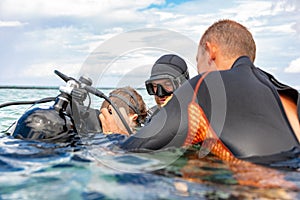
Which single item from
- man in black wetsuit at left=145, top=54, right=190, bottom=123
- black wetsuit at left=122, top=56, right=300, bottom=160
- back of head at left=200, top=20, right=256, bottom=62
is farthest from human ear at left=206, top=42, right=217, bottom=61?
man in black wetsuit at left=145, top=54, right=190, bottom=123

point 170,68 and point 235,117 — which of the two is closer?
point 235,117

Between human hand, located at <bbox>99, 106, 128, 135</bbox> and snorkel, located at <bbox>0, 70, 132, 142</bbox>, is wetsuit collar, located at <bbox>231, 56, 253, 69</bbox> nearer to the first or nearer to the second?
snorkel, located at <bbox>0, 70, 132, 142</bbox>

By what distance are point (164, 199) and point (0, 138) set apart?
3048 mm

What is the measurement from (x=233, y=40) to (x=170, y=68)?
212 cm

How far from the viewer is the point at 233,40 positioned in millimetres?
4023

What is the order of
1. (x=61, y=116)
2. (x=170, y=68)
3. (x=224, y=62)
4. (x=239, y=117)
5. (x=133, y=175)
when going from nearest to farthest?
(x=133, y=175) < (x=239, y=117) < (x=224, y=62) < (x=61, y=116) < (x=170, y=68)

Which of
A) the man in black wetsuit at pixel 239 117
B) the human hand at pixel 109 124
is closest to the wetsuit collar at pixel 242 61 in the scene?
the man in black wetsuit at pixel 239 117

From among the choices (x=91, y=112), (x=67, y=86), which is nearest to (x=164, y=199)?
(x=67, y=86)

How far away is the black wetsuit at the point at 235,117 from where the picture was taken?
3266mm

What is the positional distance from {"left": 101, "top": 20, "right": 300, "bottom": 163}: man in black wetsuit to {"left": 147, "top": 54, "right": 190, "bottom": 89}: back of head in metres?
2.33

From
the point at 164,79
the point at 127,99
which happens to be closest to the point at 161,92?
the point at 164,79

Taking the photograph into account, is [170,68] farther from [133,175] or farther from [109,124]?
[133,175]

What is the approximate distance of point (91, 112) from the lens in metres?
5.07

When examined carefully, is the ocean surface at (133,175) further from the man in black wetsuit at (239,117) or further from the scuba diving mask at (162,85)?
the scuba diving mask at (162,85)
